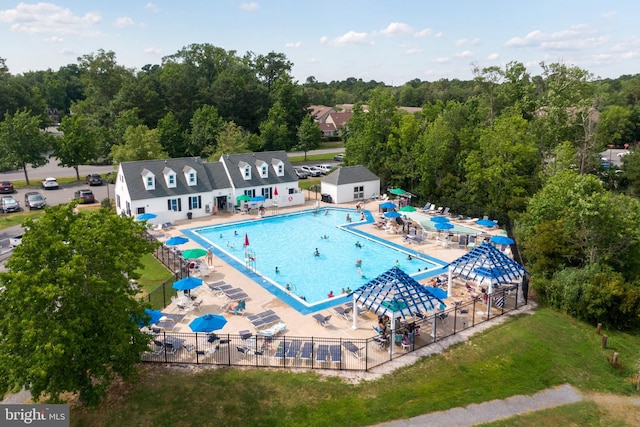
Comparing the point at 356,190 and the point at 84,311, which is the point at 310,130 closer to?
the point at 356,190

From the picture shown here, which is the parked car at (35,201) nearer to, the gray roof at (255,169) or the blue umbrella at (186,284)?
the gray roof at (255,169)

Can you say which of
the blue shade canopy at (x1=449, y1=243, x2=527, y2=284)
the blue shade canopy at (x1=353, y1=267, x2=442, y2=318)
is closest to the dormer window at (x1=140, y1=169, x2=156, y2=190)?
the blue shade canopy at (x1=353, y1=267, x2=442, y2=318)

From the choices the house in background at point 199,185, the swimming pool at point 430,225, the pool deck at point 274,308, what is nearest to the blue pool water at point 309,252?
the pool deck at point 274,308

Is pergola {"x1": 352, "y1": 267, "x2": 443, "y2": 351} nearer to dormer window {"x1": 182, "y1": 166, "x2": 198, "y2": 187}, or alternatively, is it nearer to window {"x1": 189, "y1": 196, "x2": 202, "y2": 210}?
window {"x1": 189, "y1": 196, "x2": 202, "y2": 210}

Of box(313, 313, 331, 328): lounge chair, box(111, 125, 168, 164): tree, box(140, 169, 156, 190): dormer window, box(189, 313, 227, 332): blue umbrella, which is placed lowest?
box(313, 313, 331, 328): lounge chair

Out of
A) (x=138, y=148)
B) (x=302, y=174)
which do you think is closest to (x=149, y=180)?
(x=138, y=148)

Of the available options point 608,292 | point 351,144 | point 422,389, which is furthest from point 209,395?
point 351,144

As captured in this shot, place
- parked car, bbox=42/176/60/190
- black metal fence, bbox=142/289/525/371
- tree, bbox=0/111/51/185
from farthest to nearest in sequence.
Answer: parked car, bbox=42/176/60/190, tree, bbox=0/111/51/185, black metal fence, bbox=142/289/525/371

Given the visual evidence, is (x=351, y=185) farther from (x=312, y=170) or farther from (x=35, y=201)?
(x=35, y=201)
